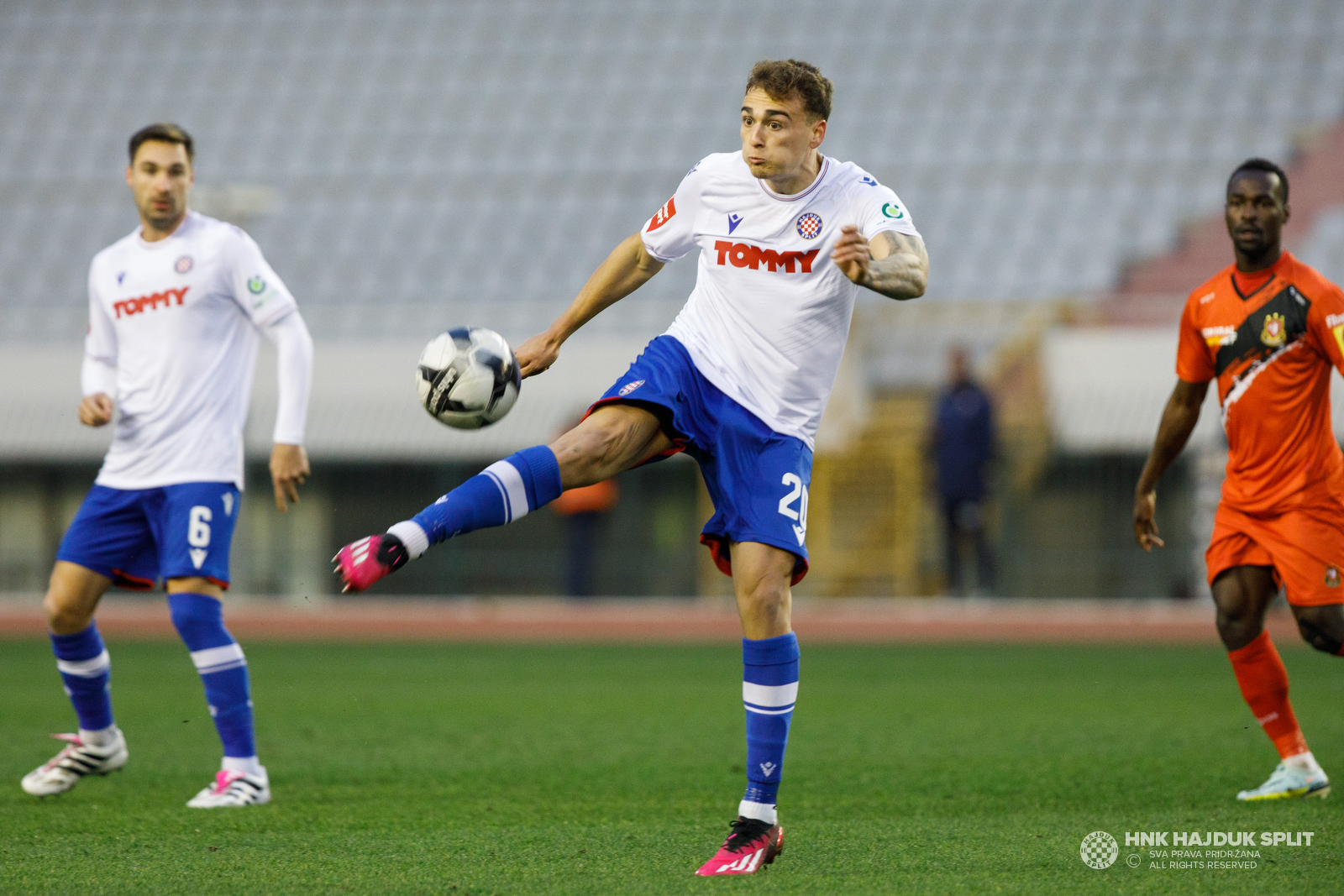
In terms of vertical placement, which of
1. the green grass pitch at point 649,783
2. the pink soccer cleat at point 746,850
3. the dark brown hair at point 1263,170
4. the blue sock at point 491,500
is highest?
the dark brown hair at point 1263,170

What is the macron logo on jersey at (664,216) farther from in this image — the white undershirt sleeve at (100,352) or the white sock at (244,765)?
the white sock at (244,765)

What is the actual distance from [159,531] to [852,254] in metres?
2.85

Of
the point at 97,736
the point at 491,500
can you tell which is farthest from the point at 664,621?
the point at 491,500

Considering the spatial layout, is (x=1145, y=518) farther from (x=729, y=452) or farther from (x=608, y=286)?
(x=608, y=286)

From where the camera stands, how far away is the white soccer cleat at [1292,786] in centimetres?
498

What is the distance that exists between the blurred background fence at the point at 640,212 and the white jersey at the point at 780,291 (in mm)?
10396

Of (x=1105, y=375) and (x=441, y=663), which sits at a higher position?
(x=1105, y=375)

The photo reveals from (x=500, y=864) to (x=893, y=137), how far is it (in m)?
17.8

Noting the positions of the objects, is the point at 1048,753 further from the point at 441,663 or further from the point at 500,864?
the point at 441,663

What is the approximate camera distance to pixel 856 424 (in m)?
15.9

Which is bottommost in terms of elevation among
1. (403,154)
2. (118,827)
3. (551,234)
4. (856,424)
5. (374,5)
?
(118,827)

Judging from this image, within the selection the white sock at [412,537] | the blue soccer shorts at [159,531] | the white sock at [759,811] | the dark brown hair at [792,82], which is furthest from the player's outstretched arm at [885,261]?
the blue soccer shorts at [159,531]

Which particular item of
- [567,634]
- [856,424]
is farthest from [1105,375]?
[567,634]

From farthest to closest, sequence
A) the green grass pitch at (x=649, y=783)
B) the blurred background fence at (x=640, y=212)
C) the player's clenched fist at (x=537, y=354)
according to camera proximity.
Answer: the blurred background fence at (x=640, y=212) → the player's clenched fist at (x=537, y=354) → the green grass pitch at (x=649, y=783)
